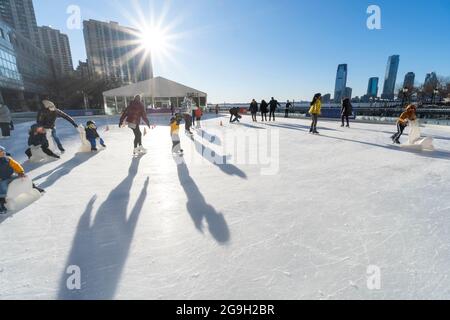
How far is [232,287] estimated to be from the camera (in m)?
1.51

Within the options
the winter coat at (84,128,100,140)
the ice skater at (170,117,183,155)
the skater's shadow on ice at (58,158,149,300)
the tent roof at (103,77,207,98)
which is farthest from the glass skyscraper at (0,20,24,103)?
the skater's shadow on ice at (58,158,149,300)

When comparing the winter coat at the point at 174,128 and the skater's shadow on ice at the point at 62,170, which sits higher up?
the winter coat at the point at 174,128

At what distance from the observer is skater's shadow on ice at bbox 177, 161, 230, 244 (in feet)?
6.99

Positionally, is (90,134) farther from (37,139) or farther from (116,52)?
(116,52)

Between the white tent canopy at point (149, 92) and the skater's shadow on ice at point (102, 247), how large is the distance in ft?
76.3

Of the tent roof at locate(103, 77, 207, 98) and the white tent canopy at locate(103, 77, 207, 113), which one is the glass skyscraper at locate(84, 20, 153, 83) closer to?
the white tent canopy at locate(103, 77, 207, 113)

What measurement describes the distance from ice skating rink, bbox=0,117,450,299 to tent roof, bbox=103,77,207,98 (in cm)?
2283

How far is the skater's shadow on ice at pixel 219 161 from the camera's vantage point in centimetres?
403

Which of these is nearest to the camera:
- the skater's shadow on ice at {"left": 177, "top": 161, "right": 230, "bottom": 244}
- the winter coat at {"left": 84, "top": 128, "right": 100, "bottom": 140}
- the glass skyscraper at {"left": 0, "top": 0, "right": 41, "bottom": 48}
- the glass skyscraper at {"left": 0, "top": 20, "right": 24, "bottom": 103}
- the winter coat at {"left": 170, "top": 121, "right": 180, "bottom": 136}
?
the skater's shadow on ice at {"left": 177, "top": 161, "right": 230, "bottom": 244}

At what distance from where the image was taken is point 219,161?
4852 millimetres

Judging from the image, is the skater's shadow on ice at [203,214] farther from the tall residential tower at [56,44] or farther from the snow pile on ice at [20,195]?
the tall residential tower at [56,44]

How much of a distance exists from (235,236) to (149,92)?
26069mm

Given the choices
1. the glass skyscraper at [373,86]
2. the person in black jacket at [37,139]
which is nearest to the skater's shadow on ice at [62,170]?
the person in black jacket at [37,139]

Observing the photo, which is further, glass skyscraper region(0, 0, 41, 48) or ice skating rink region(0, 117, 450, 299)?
glass skyscraper region(0, 0, 41, 48)
